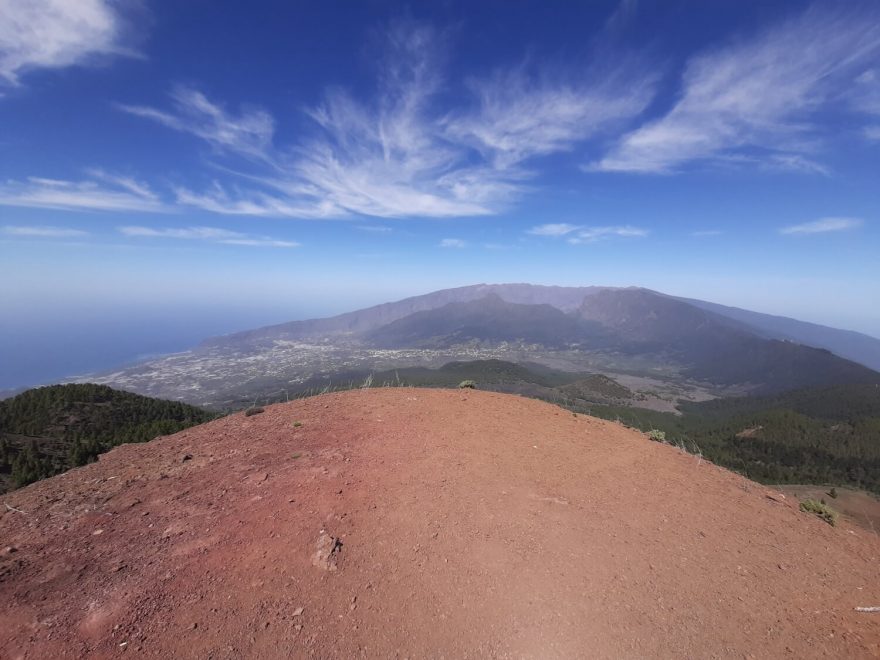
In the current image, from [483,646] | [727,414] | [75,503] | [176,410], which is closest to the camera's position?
[483,646]

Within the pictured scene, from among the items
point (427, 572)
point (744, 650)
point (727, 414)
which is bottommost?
point (727, 414)

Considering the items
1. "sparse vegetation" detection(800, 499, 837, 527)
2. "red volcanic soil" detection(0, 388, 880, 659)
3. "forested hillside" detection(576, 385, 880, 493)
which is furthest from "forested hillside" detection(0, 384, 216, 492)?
"forested hillside" detection(576, 385, 880, 493)

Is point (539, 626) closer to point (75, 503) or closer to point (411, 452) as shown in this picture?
point (411, 452)

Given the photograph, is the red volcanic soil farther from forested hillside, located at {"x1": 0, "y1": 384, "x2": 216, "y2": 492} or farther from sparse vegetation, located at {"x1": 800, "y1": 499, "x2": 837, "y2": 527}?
forested hillside, located at {"x1": 0, "y1": 384, "x2": 216, "y2": 492}

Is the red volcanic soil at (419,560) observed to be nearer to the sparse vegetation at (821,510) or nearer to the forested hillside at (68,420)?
the sparse vegetation at (821,510)

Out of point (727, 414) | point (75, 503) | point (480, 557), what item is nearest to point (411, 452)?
point (480, 557)

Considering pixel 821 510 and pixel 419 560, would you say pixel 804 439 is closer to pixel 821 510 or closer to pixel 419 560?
pixel 821 510

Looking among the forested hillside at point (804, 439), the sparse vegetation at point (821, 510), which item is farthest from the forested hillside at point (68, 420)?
the forested hillside at point (804, 439)
